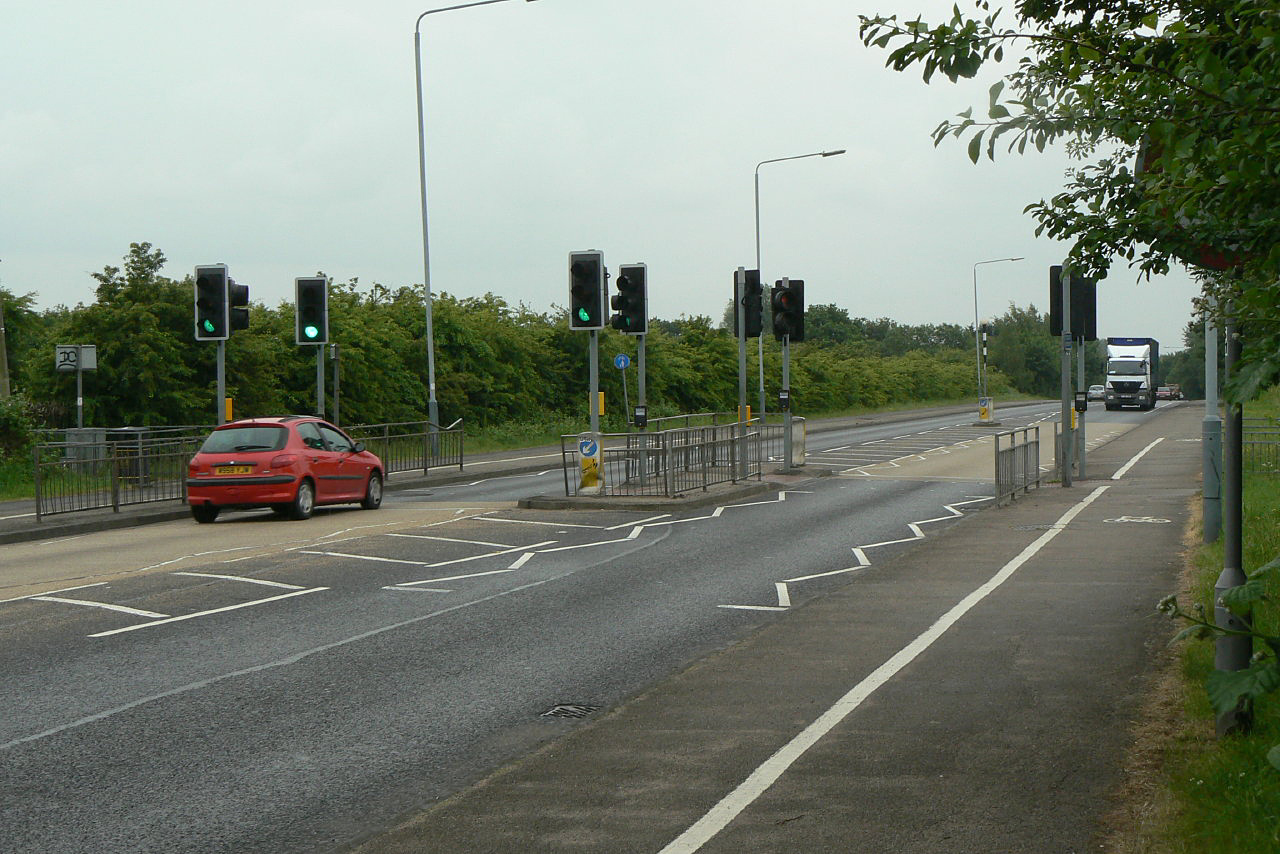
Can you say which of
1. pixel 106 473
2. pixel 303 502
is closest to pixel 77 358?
pixel 106 473

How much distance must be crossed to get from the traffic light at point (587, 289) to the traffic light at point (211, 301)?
568cm

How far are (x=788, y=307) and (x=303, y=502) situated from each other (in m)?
10.4

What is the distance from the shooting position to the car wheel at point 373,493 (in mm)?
21672

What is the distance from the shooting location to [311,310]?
25.1 meters

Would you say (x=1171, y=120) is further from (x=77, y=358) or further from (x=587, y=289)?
(x=77, y=358)

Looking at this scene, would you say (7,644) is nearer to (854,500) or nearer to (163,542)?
(163,542)

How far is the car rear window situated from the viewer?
64.0 ft

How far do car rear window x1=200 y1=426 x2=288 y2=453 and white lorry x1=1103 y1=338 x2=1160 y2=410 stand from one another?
195 ft

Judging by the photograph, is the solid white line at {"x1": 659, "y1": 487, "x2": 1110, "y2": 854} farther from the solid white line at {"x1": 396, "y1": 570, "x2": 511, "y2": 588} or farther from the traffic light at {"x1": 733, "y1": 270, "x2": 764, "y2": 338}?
the traffic light at {"x1": 733, "y1": 270, "x2": 764, "y2": 338}

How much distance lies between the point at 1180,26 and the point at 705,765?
3707mm

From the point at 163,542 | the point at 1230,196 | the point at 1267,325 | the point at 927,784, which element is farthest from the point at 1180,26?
the point at 163,542

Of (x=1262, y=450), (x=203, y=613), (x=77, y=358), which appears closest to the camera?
(x=203, y=613)

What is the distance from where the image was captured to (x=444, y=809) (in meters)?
5.77

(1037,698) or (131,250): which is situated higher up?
(131,250)
